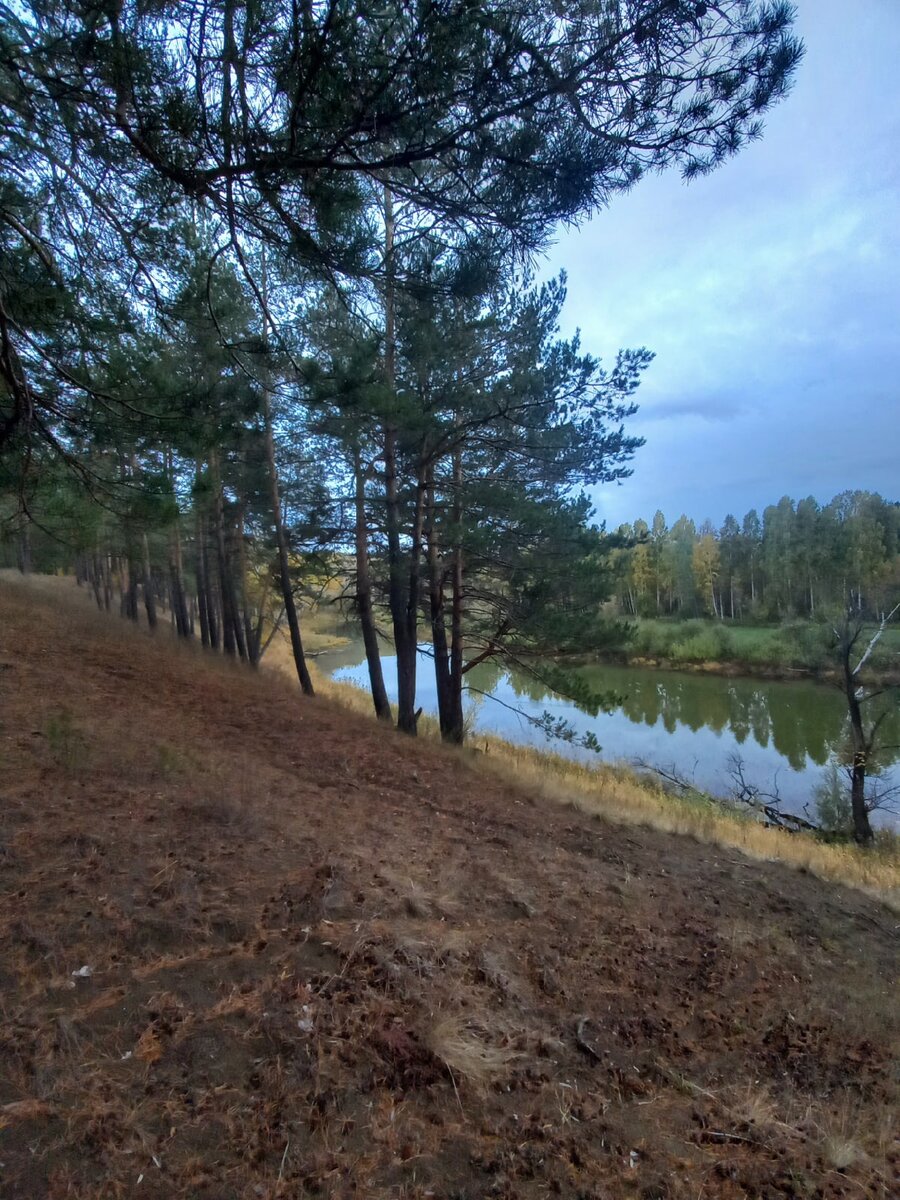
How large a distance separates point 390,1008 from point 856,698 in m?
13.3

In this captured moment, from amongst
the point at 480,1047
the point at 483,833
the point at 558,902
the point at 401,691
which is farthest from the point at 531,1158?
the point at 401,691

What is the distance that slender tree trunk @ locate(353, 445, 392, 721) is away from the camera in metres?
10.7

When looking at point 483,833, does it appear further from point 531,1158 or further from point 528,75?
point 528,75

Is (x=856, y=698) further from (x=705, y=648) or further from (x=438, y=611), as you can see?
(x=705, y=648)

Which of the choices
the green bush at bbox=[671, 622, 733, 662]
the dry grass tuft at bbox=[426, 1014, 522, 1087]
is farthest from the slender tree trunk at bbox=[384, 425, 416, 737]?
the green bush at bbox=[671, 622, 733, 662]

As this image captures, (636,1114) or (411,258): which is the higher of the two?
(411,258)

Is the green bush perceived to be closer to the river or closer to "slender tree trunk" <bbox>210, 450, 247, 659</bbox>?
the river

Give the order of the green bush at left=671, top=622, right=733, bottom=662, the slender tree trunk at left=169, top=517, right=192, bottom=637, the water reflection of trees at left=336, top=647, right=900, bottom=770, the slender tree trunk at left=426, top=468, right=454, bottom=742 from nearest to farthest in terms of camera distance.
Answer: the slender tree trunk at left=426, top=468, right=454, bottom=742, the slender tree trunk at left=169, top=517, right=192, bottom=637, the water reflection of trees at left=336, top=647, right=900, bottom=770, the green bush at left=671, top=622, right=733, bottom=662

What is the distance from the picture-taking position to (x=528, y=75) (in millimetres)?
3035

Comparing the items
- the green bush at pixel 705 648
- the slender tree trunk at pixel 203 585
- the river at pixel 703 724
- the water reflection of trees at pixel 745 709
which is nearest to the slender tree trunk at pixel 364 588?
the river at pixel 703 724

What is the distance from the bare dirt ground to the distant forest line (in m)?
7.38

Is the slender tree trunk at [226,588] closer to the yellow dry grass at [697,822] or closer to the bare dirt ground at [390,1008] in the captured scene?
the yellow dry grass at [697,822]

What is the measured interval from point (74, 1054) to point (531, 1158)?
5.08 ft

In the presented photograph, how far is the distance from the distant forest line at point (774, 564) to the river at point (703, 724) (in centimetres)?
368
